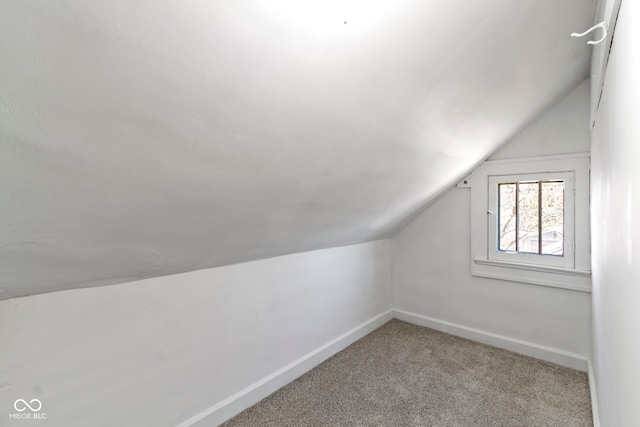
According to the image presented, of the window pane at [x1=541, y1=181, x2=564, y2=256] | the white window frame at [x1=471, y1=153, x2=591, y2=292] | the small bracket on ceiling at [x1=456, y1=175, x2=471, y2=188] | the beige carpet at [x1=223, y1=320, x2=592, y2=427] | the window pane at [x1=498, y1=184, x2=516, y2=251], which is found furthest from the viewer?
the small bracket on ceiling at [x1=456, y1=175, x2=471, y2=188]

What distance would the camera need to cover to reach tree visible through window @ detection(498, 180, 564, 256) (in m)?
2.35

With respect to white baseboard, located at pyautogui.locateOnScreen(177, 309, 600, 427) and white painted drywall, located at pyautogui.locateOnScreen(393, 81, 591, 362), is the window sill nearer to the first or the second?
white painted drywall, located at pyautogui.locateOnScreen(393, 81, 591, 362)

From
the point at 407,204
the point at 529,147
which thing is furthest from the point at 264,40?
the point at 529,147

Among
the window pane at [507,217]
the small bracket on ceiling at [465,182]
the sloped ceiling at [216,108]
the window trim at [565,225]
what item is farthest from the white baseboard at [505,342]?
the sloped ceiling at [216,108]

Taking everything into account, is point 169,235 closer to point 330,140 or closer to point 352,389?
point 330,140

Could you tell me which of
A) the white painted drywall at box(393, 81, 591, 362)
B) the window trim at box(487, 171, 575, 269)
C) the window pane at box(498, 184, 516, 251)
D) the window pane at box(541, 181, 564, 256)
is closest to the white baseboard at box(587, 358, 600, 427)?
the white painted drywall at box(393, 81, 591, 362)

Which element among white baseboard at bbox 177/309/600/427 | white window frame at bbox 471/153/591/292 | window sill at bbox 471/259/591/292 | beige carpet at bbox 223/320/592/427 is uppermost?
white window frame at bbox 471/153/591/292

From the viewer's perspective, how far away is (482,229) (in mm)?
2629

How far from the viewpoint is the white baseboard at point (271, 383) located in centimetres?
167

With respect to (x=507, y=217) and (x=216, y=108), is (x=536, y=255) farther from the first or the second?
(x=216, y=108)

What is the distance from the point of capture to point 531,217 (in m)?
2.46

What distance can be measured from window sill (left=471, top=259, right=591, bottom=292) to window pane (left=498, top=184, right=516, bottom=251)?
0.16 metres

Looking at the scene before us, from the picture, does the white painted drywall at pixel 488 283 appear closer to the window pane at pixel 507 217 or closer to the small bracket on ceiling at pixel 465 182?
the small bracket on ceiling at pixel 465 182

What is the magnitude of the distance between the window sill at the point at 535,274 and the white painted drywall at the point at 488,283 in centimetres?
5
